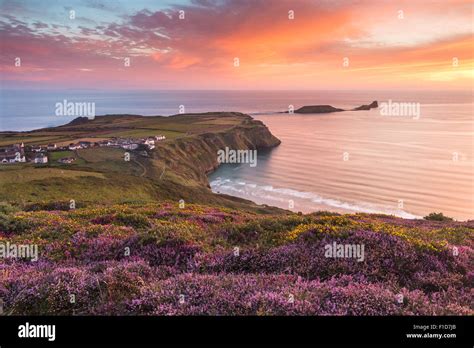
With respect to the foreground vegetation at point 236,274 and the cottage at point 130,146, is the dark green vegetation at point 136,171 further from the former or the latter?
the foreground vegetation at point 236,274

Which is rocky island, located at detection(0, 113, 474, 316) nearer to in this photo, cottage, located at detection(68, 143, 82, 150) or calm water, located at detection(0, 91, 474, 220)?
calm water, located at detection(0, 91, 474, 220)

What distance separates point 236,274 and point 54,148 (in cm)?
11371

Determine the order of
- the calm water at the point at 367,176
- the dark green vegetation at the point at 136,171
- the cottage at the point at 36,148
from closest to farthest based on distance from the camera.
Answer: the dark green vegetation at the point at 136,171, the calm water at the point at 367,176, the cottage at the point at 36,148

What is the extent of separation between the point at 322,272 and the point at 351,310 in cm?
267

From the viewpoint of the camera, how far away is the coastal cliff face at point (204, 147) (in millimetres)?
119606

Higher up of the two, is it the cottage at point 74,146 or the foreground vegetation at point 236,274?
the cottage at point 74,146

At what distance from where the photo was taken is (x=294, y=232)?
12.5 meters

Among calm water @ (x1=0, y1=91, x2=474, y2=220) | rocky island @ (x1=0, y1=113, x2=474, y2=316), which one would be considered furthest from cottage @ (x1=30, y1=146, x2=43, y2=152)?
→ rocky island @ (x1=0, y1=113, x2=474, y2=316)

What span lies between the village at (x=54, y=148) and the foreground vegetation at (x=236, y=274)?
290 ft

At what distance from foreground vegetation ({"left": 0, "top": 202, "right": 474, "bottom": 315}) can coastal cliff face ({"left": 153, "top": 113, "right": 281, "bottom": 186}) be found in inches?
3454

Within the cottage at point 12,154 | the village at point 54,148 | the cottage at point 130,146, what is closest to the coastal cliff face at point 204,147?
the village at point 54,148

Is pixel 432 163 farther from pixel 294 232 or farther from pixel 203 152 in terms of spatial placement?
pixel 294 232

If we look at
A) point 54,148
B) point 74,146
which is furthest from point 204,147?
point 54,148

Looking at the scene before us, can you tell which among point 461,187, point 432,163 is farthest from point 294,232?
point 432,163
